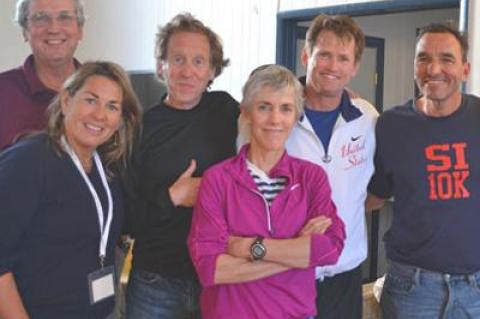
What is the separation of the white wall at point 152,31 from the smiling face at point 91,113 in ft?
8.78

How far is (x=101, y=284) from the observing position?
1715 mm

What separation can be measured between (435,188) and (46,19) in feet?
5.12

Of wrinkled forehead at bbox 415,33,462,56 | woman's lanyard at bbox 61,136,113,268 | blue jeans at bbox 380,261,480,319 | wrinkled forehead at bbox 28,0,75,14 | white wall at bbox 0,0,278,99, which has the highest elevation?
white wall at bbox 0,0,278,99

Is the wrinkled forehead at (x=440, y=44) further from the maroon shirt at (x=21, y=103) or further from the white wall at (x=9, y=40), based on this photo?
the white wall at (x=9, y=40)

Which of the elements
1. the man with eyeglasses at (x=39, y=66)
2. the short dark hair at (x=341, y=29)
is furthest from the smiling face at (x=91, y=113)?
the short dark hair at (x=341, y=29)

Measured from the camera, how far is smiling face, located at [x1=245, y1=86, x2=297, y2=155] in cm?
164

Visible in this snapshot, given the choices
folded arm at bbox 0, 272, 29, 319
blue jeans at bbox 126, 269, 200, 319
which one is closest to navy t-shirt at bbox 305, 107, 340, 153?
blue jeans at bbox 126, 269, 200, 319

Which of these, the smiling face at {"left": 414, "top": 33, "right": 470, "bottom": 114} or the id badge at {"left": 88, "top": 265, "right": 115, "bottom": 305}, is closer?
the id badge at {"left": 88, "top": 265, "right": 115, "bottom": 305}

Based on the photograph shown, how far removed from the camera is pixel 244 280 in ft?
5.06

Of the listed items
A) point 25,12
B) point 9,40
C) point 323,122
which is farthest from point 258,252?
point 9,40

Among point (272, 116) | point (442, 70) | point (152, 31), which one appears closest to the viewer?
point (272, 116)

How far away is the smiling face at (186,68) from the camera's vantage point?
188 centimetres

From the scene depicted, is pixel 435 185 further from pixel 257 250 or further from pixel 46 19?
pixel 46 19

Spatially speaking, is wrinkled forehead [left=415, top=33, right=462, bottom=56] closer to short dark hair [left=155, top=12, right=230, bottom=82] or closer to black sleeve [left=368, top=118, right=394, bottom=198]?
black sleeve [left=368, top=118, right=394, bottom=198]
